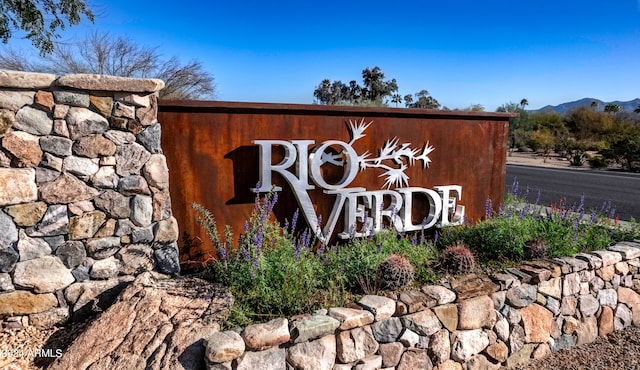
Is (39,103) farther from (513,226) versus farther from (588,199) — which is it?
(588,199)

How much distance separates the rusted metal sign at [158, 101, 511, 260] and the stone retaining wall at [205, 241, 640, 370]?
1405 millimetres

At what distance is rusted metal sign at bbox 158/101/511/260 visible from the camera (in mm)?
4129

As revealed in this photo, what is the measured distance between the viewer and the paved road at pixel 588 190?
9852 mm

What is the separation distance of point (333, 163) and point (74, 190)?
8.25 feet

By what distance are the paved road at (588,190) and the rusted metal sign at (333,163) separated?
4463 mm

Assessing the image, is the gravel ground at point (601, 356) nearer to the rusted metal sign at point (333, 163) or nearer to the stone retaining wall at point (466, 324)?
the stone retaining wall at point (466, 324)

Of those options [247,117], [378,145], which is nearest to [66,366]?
[247,117]

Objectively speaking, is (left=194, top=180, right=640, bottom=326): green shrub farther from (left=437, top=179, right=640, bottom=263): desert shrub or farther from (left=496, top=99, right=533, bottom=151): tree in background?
(left=496, top=99, right=533, bottom=151): tree in background

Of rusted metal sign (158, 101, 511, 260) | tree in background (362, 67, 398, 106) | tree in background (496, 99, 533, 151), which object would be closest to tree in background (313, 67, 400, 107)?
tree in background (362, 67, 398, 106)

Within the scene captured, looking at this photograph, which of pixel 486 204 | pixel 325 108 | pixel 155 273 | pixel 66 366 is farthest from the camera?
pixel 486 204

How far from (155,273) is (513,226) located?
3.84m

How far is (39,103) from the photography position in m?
3.25

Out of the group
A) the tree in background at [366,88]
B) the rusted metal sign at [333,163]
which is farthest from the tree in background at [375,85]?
the rusted metal sign at [333,163]

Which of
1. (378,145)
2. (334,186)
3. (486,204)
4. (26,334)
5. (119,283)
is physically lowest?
(26,334)
